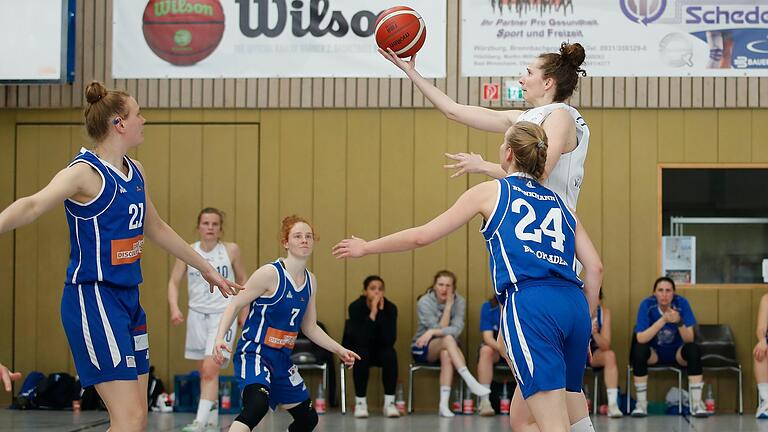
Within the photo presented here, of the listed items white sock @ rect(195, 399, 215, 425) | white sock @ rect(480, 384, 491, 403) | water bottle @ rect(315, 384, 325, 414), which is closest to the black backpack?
water bottle @ rect(315, 384, 325, 414)

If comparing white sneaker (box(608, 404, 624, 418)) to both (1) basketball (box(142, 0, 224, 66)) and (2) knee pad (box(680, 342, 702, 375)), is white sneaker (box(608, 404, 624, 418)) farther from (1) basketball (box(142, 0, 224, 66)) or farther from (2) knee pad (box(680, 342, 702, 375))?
(1) basketball (box(142, 0, 224, 66))

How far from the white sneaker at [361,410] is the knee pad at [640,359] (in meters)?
2.46

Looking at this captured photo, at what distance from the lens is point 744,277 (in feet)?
34.0

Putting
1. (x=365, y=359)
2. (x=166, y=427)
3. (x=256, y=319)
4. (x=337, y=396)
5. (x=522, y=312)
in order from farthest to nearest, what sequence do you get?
(x=337, y=396), (x=365, y=359), (x=166, y=427), (x=256, y=319), (x=522, y=312)

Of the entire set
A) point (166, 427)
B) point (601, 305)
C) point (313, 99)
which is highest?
point (313, 99)

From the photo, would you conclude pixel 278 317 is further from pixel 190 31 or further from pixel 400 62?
pixel 190 31

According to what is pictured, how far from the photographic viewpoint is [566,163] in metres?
4.55

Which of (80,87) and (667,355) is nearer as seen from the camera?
(667,355)

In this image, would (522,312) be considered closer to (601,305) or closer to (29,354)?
(601,305)

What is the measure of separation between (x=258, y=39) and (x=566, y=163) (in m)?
6.45

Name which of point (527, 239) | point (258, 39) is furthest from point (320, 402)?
point (527, 239)

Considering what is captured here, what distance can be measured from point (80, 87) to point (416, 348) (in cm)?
419

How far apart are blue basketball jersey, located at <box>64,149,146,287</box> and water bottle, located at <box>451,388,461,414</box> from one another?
6.07m

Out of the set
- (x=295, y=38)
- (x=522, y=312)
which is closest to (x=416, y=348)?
(x=295, y=38)
